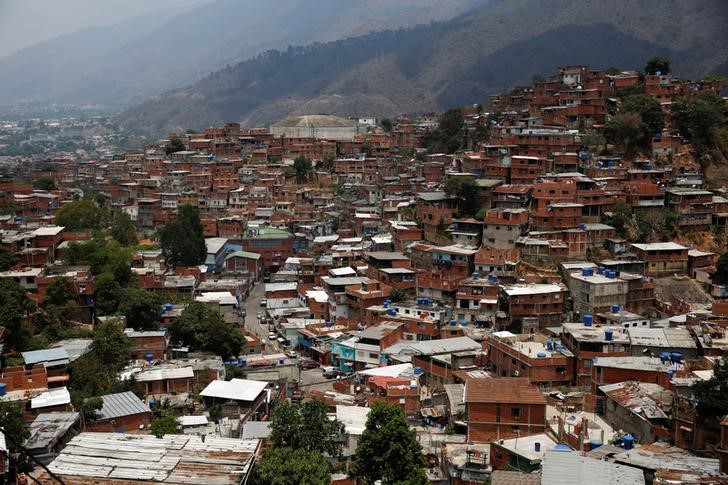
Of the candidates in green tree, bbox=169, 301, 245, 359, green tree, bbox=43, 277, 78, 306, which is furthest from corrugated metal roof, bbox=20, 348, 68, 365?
green tree, bbox=169, 301, 245, 359

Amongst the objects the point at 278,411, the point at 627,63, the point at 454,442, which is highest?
the point at 627,63

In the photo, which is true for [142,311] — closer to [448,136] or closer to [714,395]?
[714,395]

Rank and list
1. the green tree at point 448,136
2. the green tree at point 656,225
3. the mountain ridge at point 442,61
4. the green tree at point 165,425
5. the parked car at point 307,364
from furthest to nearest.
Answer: the mountain ridge at point 442,61 < the green tree at point 448,136 < the green tree at point 656,225 < the parked car at point 307,364 < the green tree at point 165,425

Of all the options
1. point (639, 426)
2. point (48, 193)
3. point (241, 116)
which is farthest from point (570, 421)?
point (241, 116)

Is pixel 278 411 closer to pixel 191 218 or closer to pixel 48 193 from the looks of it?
pixel 191 218

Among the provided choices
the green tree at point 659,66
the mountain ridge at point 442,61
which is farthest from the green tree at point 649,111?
the mountain ridge at point 442,61

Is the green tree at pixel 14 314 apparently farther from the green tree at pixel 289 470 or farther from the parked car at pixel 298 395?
the green tree at pixel 289 470
